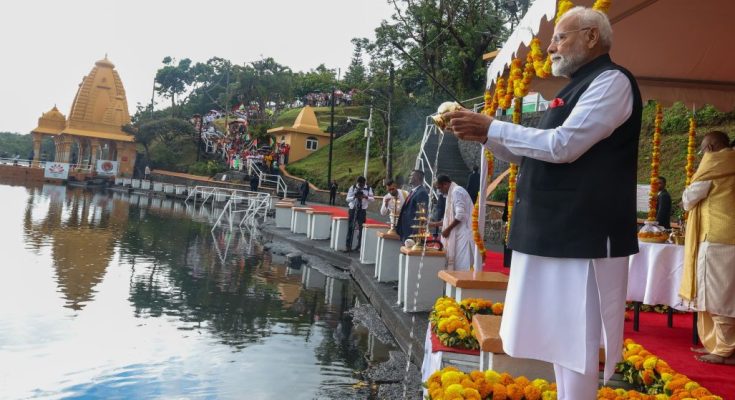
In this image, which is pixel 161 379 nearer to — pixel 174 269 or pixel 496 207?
pixel 174 269

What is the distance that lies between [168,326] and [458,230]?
362 centimetres

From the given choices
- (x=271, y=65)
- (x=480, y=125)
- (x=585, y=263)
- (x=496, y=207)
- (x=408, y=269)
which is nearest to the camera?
(x=585, y=263)

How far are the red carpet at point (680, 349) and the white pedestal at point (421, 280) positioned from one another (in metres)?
2.26

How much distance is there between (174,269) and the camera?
35.2ft

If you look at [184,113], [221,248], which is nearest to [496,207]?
[221,248]

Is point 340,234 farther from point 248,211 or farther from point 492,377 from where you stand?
point 492,377

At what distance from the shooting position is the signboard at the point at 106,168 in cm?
4647

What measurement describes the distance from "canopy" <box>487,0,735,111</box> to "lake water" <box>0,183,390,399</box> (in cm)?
322

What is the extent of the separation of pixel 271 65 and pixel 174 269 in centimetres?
4499

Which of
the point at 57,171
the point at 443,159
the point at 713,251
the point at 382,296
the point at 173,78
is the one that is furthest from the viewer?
the point at 173,78

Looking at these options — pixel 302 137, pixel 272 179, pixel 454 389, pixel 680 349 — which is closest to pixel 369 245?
pixel 680 349

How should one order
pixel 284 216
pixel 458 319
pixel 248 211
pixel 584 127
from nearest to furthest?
pixel 584 127, pixel 458 319, pixel 284 216, pixel 248 211

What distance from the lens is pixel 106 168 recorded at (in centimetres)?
4672

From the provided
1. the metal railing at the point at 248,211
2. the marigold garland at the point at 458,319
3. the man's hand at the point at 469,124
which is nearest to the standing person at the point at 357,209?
the metal railing at the point at 248,211
